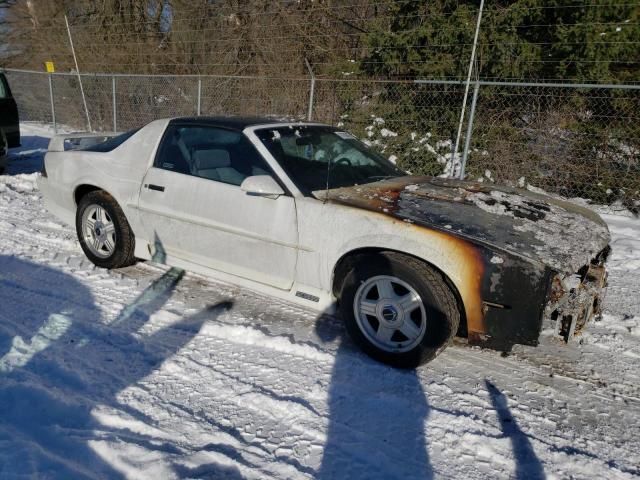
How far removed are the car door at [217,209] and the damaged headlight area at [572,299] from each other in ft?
5.37

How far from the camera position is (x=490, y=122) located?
865 centimetres

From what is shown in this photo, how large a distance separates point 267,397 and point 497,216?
1.84 meters

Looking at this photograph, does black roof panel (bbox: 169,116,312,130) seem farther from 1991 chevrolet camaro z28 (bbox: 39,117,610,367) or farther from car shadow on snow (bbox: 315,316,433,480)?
car shadow on snow (bbox: 315,316,433,480)

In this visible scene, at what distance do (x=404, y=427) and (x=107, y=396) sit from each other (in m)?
1.61

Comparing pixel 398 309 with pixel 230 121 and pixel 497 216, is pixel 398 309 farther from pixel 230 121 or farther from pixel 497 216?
pixel 230 121

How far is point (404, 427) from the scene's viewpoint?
2578 millimetres

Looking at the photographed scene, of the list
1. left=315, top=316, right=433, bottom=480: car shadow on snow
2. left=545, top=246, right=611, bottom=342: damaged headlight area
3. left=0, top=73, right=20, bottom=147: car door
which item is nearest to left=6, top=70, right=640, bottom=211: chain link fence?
left=545, top=246, right=611, bottom=342: damaged headlight area

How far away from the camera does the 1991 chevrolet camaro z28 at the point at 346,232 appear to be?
9.29 feet

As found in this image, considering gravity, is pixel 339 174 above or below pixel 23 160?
above

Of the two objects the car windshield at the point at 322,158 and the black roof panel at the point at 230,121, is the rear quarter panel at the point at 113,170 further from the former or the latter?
the car windshield at the point at 322,158

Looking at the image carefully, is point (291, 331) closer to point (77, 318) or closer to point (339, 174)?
point (339, 174)

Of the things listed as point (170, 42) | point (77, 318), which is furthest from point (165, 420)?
point (170, 42)

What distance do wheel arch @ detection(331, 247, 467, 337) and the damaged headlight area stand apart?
0.48 meters

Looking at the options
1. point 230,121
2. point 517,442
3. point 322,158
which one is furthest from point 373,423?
point 230,121
